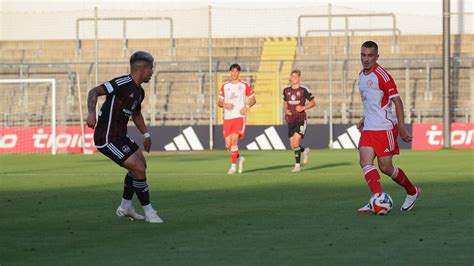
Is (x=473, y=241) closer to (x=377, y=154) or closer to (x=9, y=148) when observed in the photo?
(x=377, y=154)

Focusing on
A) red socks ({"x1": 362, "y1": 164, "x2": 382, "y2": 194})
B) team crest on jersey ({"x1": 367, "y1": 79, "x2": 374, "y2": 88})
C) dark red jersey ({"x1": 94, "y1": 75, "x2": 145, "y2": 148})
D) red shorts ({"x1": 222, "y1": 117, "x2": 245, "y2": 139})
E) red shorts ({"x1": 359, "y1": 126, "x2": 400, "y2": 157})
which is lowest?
red socks ({"x1": 362, "y1": 164, "x2": 382, "y2": 194})

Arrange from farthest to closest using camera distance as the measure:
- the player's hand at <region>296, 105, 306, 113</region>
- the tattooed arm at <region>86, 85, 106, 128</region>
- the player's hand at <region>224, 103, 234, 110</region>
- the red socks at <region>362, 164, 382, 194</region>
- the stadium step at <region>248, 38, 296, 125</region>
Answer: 1. the stadium step at <region>248, 38, 296, 125</region>
2. the player's hand at <region>296, 105, 306, 113</region>
3. the player's hand at <region>224, 103, 234, 110</region>
4. the red socks at <region>362, 164, 382, 194</region>
5. the tattooed arm at <region>86, 85, 106, 128</region>

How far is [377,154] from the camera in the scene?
42.5 feet

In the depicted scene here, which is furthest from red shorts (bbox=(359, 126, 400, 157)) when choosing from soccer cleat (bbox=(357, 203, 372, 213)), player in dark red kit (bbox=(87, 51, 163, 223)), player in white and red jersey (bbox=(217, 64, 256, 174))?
player in white and red jersey (bbox=(217, 64, 256, 174))

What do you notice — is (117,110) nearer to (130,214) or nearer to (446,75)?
(130,214)

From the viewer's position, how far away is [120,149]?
12.0 metres

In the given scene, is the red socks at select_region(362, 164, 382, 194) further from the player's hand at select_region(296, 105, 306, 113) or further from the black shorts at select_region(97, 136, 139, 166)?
the player's hand at select_region(296, 105, 306, 113)

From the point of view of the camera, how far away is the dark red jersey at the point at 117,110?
39.3ft

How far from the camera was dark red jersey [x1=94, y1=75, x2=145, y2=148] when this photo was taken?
11984 mm

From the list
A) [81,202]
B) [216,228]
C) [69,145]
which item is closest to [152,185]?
[81,202]

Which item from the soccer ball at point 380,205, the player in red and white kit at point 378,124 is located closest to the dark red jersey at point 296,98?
the player in red and white kit at point 378,124

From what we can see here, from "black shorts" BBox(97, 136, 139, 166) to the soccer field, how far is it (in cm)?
67

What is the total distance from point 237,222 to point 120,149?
1.49 metres

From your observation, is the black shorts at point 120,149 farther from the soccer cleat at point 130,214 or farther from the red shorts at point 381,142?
the red shorts at point 381,142
